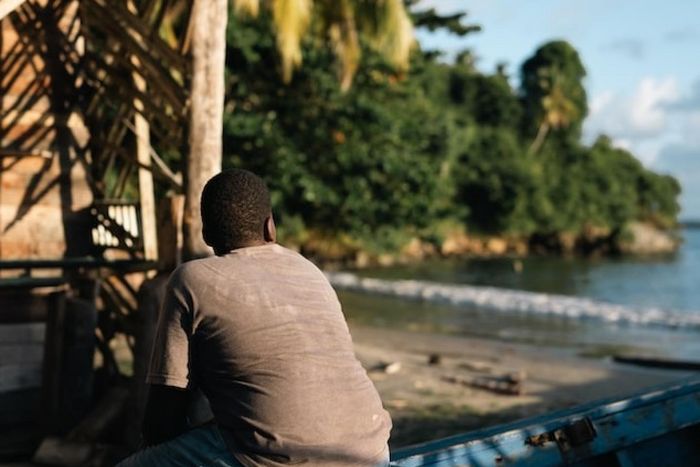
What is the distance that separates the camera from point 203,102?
5969 mm

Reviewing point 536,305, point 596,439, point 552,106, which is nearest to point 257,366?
point 596,439

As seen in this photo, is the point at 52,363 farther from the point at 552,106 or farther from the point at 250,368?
the point at 552,106

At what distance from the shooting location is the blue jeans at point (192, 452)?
106 inches

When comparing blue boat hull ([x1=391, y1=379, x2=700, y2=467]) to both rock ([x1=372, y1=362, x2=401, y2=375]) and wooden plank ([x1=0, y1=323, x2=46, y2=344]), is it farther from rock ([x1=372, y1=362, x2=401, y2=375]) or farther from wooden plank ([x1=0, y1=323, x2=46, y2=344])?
rock ([x1=372, y1=362, x2=401, y2=375])

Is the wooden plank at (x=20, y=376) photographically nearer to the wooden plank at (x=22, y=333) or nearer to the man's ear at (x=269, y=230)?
the wooden plank at (x=22, y=333)

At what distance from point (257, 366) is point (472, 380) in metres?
7.40

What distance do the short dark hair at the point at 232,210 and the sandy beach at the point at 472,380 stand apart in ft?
13.0

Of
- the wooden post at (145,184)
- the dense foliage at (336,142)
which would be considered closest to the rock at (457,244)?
the dense foliage at (336,142)

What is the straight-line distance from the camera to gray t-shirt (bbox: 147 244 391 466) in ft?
8.54

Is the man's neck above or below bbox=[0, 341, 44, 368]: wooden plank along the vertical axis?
above

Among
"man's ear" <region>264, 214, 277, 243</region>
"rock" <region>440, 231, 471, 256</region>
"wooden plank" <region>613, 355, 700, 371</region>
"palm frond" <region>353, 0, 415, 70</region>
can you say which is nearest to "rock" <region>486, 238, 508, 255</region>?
"rock" <region>440, 231, 471, 256</region>

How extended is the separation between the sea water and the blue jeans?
1332 cm

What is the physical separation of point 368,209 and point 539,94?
49833mm

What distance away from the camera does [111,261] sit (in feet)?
21.3
